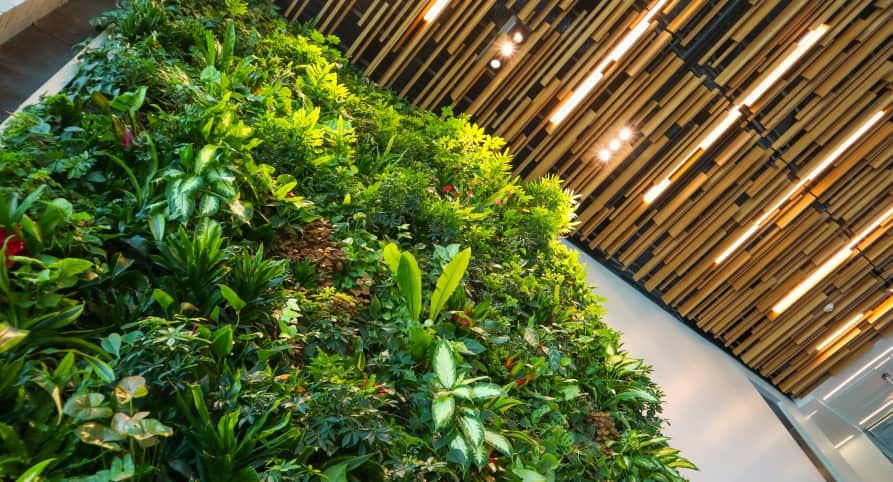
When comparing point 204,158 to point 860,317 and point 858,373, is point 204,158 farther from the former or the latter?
point 858,373

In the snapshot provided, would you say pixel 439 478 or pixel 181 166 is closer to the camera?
pixel 439 478

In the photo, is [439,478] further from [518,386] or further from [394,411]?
[518,386]

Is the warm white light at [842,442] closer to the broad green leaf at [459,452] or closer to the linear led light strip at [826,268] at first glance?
the linear led light strip at [826,268]

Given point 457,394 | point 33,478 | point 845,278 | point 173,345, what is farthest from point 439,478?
point 845,278

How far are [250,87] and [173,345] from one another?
1643 millimetres

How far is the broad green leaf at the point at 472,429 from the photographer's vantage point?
1.92 metres

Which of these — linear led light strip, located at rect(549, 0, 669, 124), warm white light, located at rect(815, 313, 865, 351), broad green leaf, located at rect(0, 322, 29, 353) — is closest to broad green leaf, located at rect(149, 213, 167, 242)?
broad green leaf, located at rect(0, 322, 29, 353)

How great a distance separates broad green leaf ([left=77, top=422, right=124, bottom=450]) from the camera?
1.39 meters

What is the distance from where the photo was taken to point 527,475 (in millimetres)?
2111

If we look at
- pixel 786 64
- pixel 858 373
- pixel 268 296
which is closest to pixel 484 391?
pixel 268 296

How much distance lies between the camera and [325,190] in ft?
8.83

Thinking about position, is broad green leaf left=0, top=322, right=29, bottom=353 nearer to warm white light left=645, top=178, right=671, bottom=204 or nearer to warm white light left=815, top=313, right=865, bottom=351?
warm white light left=645, top=178, right=671, bottom=204

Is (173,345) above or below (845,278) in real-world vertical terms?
below

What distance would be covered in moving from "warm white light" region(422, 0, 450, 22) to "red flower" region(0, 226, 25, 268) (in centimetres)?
307
